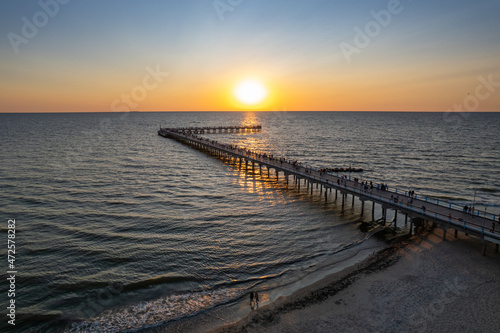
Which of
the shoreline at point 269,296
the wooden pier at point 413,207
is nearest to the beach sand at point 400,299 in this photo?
the shoreline at point 269,296

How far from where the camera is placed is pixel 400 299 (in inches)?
709

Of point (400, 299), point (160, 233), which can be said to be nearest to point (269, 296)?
point (400, 299)

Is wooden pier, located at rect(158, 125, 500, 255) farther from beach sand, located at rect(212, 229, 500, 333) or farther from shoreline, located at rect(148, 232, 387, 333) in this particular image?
shoreline, located at rect(148, 232, 387, 333)

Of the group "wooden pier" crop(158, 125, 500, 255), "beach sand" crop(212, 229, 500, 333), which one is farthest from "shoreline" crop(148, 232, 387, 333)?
"wooden pier" crop(158, 125, 500, 255)

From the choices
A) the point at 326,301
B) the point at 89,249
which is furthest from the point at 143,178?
the point at 326,301

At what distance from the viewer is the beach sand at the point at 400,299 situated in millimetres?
15867

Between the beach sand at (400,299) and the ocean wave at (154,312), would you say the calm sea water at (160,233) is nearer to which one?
the ocean wave at (154,312)

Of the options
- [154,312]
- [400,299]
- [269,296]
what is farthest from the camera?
[269,296]

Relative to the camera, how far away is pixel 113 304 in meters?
18.1

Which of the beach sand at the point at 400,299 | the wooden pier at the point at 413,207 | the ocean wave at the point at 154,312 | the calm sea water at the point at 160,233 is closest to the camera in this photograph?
the beach sand at the point at 400,299

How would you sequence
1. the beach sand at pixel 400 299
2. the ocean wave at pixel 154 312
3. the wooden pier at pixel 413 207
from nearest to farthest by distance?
the beach sand at pixel 400 299
the ocean wave at pixel 154 312
the wooden pier at pixel 413 207

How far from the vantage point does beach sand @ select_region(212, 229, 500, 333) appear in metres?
15.9

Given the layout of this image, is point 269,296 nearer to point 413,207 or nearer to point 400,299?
point 400,299

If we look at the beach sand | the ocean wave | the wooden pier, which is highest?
the wooden pier
